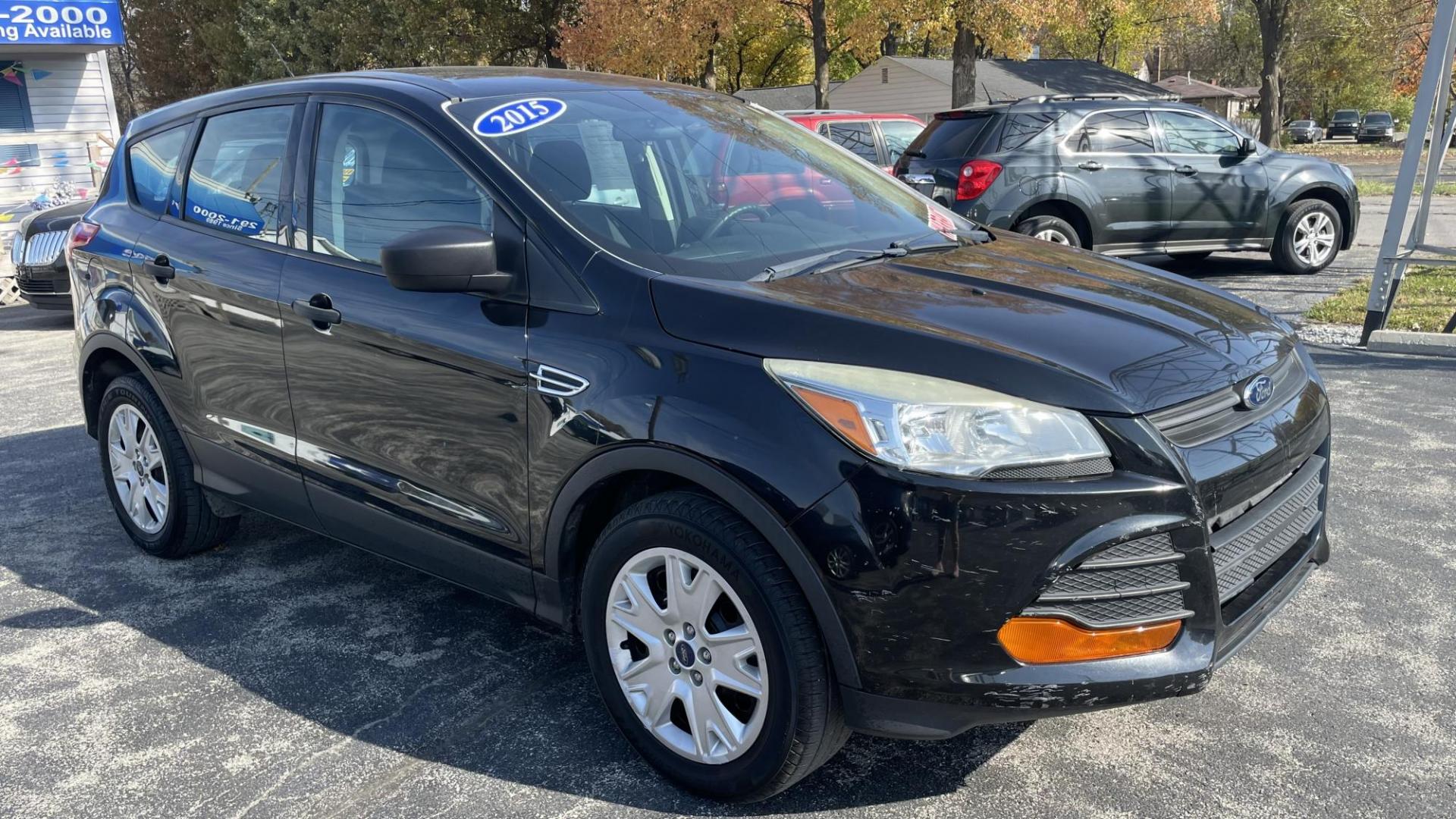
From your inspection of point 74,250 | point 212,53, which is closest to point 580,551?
point 74,250

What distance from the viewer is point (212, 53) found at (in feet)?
135

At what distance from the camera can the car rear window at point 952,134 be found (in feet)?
32.5

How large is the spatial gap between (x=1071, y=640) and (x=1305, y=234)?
949 centimetres

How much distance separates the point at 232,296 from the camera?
379 cm

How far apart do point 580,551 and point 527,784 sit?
1.97 ft

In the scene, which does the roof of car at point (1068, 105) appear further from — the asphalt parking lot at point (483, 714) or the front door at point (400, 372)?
the front door at point (400, 372)

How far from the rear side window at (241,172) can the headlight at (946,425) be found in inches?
89.1

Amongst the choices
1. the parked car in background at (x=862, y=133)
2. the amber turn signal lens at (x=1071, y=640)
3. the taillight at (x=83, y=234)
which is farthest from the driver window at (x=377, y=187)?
the parked car in background at (x=862, y=133)

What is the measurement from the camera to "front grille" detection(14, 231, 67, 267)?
1021cm

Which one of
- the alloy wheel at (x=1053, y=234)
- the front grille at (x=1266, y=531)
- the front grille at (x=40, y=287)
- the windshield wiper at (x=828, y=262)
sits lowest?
the front grille at (x=40, y=287)

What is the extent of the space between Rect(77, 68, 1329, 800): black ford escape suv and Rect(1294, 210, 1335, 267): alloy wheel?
791 centimetres

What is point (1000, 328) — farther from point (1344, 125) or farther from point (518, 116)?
point (1344, 125)

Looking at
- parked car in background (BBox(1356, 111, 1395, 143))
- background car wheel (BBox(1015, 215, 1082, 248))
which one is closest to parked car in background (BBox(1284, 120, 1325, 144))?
parked car in background (BBox(1356, 111, 1395, 143))

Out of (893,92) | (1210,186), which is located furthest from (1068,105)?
(893,92)
